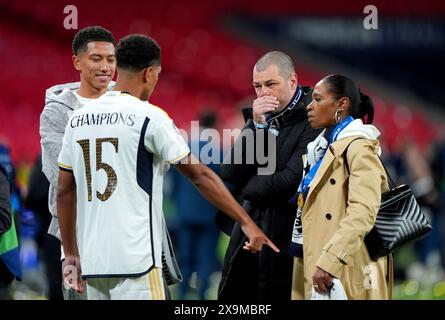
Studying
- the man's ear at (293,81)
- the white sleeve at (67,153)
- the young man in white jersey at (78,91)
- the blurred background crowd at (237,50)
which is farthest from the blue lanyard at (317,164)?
the blurred background crowd at (237,50)

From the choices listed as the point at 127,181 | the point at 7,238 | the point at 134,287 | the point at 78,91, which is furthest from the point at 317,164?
the point at 7,238

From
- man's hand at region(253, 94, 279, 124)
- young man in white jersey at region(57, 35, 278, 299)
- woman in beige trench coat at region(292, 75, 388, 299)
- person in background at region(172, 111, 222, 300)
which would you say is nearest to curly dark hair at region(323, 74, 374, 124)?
woman in beige trench coat at region(292, 75, 388, 299)

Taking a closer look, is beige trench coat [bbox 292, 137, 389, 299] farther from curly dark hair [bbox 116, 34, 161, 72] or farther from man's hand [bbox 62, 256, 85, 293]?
man's hand [bbox 62, 256, 85, 293]

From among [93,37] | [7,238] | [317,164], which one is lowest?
[7,238]

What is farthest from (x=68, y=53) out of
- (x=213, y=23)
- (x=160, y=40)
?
(x=213, y=23)

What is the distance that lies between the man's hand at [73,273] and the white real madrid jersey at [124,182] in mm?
275

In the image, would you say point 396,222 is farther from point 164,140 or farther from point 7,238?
point 7,238

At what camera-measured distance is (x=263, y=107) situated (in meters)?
5.45

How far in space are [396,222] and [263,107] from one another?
1.11m

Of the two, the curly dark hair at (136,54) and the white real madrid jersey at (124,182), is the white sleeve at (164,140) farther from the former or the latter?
the curly dark hair at (136,54)

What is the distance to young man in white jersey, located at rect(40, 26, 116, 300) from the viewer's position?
550 cm

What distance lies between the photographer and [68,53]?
64.9 feet
